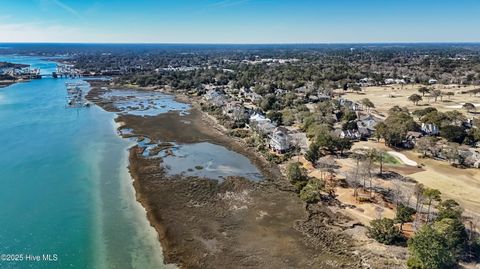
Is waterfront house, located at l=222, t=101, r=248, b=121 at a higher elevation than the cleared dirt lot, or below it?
higher

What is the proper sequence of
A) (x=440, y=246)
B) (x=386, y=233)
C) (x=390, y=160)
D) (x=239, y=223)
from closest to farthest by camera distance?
(x=440, y=246)
(x=386, y=233)
(x=239, y=223)
(x=390, y=160)

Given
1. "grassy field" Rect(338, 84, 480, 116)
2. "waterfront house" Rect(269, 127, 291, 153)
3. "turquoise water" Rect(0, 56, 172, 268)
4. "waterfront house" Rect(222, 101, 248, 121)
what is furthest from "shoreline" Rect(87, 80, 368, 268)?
"grassy field" Rect(338, 84, 480, 116)

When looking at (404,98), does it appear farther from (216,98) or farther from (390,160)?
(390,160)

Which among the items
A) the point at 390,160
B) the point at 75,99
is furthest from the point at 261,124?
the point at 75,99

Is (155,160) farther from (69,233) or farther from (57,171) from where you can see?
(69,233)

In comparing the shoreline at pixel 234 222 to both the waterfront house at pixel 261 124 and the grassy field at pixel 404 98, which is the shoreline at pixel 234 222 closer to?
the waterfront house at pixel 261 124

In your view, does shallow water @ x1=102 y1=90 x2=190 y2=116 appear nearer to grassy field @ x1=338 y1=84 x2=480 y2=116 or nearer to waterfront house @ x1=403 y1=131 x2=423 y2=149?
grassy field @ x1=338 y1=84 x2=480 y2=116
